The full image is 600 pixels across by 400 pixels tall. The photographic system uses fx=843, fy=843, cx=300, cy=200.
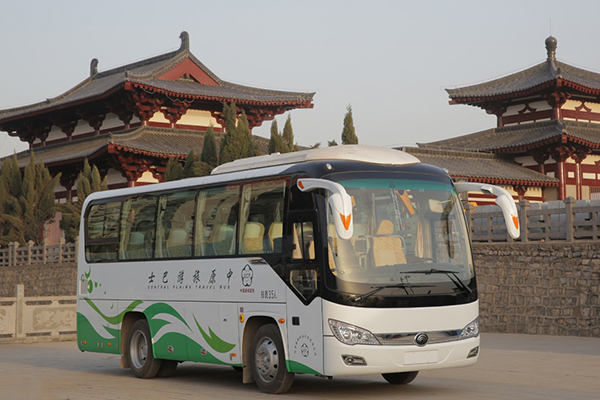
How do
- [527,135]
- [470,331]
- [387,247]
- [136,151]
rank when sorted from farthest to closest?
[527,135], [136,151], [470,331], [387,247]

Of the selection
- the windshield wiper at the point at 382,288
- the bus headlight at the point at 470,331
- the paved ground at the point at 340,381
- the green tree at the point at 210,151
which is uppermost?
the green tree at the point at 210,151

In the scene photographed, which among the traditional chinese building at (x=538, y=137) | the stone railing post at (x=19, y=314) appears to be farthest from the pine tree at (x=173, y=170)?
the stone railing post at (x=19, y=314)

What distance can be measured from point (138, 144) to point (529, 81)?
58.5ft

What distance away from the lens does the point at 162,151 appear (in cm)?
3422

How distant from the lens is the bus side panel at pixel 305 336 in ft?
31.2

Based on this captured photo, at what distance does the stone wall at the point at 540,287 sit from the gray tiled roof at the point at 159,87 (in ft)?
64.4

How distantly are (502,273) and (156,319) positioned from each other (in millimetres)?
11011

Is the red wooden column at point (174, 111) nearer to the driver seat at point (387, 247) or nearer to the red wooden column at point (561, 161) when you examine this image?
the red wooden column at point (561, 161)

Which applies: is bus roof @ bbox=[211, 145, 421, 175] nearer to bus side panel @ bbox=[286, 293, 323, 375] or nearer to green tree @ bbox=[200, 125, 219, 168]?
bus side panel @ bbox=[286, 293, 323, 375]

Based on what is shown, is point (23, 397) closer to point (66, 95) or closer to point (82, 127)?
point (82, 127)

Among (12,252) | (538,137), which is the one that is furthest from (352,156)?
(12,252)

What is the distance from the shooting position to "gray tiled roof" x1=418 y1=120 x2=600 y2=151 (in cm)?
3462

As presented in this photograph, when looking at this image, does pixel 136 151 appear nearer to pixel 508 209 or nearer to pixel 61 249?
pixel 61 249

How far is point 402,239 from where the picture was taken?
978cm
